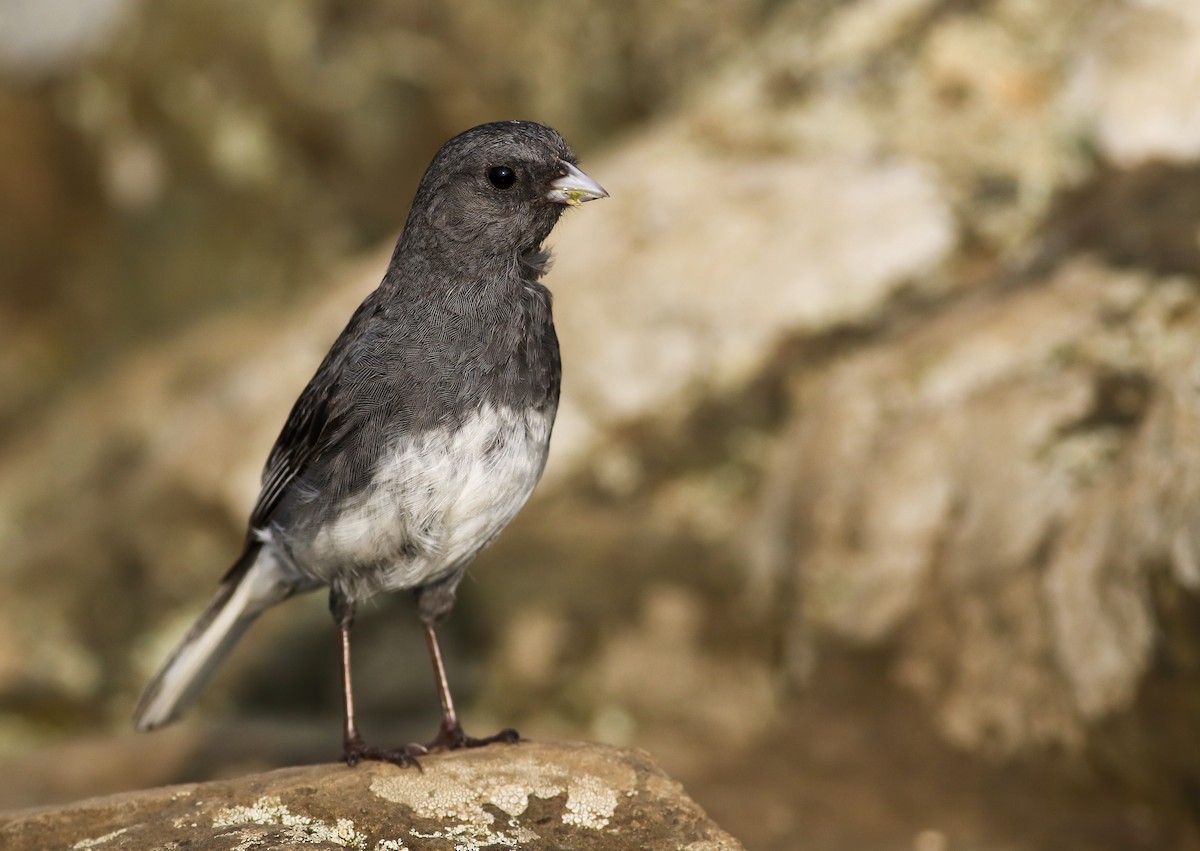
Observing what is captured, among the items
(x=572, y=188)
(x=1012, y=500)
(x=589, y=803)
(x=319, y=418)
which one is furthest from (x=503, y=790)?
(x=1012, y=500)

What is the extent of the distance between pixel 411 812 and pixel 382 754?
336 millimetres

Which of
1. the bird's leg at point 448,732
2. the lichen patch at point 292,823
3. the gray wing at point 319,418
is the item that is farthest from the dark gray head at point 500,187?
the lichen patch at point 292,823

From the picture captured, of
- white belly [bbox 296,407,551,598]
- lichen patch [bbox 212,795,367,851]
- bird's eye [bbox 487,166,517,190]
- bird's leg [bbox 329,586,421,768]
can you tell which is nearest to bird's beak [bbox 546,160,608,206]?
bird's eye [bbox 487,166,517,190]

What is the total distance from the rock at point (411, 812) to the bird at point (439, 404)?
0.72 feet

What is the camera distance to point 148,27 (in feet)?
36.6

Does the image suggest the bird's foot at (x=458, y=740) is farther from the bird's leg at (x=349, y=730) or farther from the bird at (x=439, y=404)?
the bird's leg at (x=349, y=730)

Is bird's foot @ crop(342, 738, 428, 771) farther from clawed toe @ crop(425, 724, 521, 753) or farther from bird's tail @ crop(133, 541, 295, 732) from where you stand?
bird's tail @ crop(133, 541, 295, 732)

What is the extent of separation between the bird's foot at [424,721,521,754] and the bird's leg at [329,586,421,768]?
0.21 metres

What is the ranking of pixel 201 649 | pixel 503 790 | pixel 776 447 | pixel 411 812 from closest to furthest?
pixel 411 812 → pixel 503 790 → pixel 201 649 → pixel 776 447

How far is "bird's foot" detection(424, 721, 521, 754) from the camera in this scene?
4.52 m

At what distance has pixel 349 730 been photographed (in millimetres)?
4480

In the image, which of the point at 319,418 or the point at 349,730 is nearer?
the point at 349,730

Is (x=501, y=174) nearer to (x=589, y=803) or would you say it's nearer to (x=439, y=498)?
(x=439, y=498)

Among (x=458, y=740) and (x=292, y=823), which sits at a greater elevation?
(x=458, y=740)
